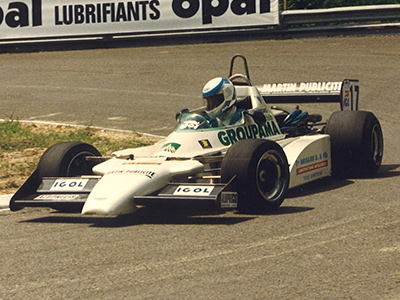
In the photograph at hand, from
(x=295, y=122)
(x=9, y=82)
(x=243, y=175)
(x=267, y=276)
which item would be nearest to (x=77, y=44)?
(x=9, y=82)

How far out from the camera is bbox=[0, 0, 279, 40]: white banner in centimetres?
2041

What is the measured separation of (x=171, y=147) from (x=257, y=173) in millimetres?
1264

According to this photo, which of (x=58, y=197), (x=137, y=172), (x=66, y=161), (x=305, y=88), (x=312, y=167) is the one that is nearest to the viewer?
(x=137, y=172)

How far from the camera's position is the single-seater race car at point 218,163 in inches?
283

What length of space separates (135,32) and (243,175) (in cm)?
1446

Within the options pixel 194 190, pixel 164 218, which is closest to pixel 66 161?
pixel 164 218

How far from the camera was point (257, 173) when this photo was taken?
7434 millimetres

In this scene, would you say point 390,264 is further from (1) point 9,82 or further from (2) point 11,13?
Answer: (2) point 11,13

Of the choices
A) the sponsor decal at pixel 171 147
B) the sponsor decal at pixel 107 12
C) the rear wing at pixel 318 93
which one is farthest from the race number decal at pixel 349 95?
the sponsor decal at pixel 107 12

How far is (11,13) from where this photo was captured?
2188 cm

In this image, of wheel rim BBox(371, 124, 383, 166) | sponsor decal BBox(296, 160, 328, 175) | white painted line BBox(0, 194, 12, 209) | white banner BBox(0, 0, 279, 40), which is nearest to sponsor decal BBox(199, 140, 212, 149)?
sponsor decal BBox(296, 160, 328, 175)

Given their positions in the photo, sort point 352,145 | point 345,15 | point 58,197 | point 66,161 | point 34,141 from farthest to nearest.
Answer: point 345,15 < point 34,141 < point 352,145 < point 66,161 < point 58,197

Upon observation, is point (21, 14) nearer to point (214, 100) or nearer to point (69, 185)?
point (214, 100)

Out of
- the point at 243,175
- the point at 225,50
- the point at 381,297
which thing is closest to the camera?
the point at 381,297
